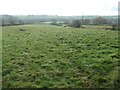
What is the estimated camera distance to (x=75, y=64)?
19312mm

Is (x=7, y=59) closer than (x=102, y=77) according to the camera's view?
No

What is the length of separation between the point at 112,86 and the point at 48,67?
19.6 ft

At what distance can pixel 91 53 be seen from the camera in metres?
23.8

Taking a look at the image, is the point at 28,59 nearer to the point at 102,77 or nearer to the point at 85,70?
the point at 85,70

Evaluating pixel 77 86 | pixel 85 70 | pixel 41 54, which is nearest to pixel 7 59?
pixel 41 54

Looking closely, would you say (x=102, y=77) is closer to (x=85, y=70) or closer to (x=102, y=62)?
(x=85, y=70)

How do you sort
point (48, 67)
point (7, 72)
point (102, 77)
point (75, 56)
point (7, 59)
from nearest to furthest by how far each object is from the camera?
1. point (102, 77)
2. point (7, 72)
3. point (48, 67)
4. point (7, 59)
5. point (75, 56)

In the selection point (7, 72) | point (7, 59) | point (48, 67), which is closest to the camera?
point (7, 72)

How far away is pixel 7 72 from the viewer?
16844 mm

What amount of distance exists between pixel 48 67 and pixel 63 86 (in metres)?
4.48

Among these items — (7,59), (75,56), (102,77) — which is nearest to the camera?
(102,77)

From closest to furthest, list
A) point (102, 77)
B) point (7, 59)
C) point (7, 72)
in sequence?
point (102, 77)
point (7, 72)
point (7, 59)

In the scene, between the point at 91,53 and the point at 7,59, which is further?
the point at 91,53

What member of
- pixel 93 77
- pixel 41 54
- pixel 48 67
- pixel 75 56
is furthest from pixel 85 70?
pixel 41 54
